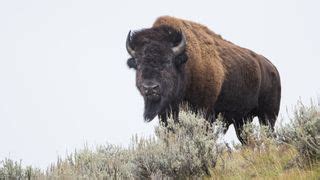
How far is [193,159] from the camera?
6223 millimetres

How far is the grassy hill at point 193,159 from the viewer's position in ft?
19.0

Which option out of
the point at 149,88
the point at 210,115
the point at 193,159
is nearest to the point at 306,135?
the point at 193,159

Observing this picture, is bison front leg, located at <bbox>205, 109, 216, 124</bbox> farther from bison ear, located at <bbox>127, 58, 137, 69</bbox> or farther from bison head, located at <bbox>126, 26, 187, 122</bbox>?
bison ear, located at <bbox>127, 58, 137, 69</bbox>

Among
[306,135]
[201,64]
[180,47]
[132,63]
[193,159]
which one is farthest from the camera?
[201,64]

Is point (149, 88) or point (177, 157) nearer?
point (177, 157)

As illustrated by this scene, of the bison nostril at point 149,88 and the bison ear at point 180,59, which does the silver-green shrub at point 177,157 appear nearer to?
the bison nostril at point 149,88

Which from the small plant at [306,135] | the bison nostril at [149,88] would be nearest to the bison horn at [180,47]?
the bison nostril at [149,88]

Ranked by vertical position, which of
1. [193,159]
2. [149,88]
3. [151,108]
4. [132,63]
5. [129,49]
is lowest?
[151,108]

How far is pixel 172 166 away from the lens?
617cm

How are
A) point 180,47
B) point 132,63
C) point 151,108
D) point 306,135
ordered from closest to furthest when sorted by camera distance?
point 306,135
point 151,108
point 180,47
point 132,63

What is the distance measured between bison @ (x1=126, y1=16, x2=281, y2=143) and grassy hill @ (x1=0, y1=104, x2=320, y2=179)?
1859mm

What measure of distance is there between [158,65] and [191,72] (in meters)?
0.93

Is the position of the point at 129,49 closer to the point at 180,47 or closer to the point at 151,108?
the point at 180,47

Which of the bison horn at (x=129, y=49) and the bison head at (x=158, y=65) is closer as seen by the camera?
the bison head at (x=158, y=65)
